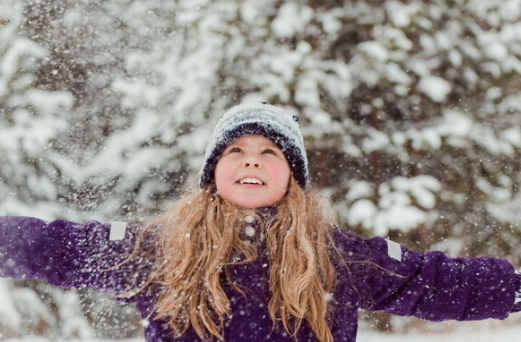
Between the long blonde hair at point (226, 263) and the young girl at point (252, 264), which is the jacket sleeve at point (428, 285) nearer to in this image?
the young girl at point (252, 264)

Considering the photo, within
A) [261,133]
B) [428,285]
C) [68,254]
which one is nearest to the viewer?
[68,254]

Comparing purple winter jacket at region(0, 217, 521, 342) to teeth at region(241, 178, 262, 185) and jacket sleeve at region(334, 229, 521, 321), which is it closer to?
jacket sleeve at region(334, 229, 521, 321)

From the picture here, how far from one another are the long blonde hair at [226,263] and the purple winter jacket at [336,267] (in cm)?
4

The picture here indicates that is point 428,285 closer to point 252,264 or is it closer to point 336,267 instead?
point 336,267

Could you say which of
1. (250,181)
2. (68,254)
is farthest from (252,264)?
(68,254)

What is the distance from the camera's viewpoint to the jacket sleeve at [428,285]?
2201 millimetres

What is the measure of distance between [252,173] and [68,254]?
2.44 feet

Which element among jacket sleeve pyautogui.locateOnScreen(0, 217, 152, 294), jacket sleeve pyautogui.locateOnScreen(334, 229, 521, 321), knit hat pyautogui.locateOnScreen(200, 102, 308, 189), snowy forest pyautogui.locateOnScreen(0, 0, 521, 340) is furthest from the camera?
snowy forest pyautogui.locateOnScreen(0, 0, 521, 340)

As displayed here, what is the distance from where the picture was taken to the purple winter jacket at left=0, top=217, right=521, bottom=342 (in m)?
2.06

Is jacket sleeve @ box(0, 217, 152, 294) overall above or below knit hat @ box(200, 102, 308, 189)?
below

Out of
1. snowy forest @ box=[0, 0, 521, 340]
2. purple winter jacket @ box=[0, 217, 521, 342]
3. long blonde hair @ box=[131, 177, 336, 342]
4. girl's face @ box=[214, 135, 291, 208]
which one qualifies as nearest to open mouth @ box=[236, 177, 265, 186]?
girl's face @ box=[214, 135, 291, 208]

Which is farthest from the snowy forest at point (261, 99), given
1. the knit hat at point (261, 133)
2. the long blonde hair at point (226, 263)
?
the long blonde hair at point (226, 263)

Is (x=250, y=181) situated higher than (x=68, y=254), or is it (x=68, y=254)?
(x=250, y=181)

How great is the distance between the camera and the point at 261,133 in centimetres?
232
